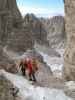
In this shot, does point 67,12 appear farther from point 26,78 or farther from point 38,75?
point 38,75

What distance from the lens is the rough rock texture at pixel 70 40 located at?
12.3 metres

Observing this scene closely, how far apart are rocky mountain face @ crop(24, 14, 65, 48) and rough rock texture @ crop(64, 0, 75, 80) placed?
20.7 m

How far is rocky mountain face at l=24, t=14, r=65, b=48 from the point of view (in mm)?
37500

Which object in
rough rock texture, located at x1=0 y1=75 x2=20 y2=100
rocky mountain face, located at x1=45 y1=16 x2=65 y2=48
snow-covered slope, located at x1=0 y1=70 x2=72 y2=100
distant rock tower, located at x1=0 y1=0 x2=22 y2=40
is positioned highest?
distant rock tower, located at x1=0 y1=0 x2=22 y2=40

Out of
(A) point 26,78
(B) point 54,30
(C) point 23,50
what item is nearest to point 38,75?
(A) point 26,78

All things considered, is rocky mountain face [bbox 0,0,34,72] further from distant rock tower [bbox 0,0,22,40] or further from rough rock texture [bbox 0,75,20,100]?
rough rock texture [bbox 0,75,20,100]

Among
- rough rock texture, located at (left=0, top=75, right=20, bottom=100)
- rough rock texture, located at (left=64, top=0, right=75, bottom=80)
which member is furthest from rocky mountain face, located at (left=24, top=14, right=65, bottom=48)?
rough rock texture, located at (left=0, top=75, right=20, bottom=100)

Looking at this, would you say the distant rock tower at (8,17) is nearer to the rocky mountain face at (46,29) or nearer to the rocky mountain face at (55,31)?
the rocky mountain face at (46,29)

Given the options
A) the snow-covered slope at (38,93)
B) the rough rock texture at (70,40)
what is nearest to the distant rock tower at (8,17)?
the rough rock texture at (70,40)

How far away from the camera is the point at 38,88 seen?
36.0 ft

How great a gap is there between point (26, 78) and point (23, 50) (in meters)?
17.2

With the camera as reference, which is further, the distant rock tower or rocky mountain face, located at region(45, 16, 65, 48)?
rocky mountain face, located at region(45, 16, 65, 48)

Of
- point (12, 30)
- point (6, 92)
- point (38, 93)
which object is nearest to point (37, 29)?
point (12, 30)

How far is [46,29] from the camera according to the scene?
43250 mm
